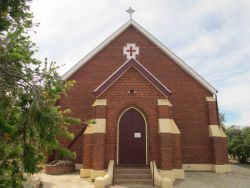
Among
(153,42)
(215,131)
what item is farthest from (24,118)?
(153,42)

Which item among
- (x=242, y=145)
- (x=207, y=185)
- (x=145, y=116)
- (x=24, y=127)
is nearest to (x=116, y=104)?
(x=145, y=116)

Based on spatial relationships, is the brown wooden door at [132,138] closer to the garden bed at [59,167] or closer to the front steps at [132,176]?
the front steps at [132,176]

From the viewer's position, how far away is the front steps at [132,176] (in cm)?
1283

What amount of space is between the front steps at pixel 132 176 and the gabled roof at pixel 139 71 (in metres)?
4.06

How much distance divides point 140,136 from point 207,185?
431cm

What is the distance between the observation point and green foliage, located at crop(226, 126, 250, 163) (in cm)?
3036

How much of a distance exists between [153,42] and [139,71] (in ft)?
15.8

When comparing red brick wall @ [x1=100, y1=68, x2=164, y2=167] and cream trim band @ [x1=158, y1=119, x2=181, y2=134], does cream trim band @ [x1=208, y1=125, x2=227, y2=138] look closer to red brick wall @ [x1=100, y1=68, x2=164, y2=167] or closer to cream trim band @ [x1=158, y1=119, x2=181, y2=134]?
cream trim band @ [x1=158, y1=119, x2=181, y2=134]

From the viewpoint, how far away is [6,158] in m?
4.52

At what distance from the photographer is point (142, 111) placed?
15461 millimetres

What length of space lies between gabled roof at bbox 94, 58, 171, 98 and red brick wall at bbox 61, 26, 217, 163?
11.0ft

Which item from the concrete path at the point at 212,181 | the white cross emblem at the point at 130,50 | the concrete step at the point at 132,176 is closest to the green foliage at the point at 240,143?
the concrete path at the point at 212,181

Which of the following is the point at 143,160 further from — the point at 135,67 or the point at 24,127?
the point at 24,127

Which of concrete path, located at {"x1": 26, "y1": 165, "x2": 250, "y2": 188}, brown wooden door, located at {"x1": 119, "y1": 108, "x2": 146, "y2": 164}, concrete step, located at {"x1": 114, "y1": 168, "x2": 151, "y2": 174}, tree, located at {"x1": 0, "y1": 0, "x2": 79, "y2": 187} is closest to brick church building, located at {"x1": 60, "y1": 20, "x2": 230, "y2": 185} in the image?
brown wooden door, located at {"x1": 119, "y1": 108, "x2": 146, "y2": 164}
